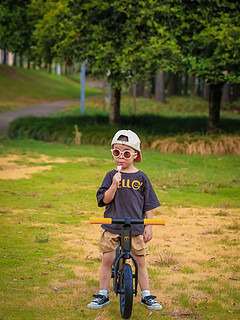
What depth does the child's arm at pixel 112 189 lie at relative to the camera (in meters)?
4.27

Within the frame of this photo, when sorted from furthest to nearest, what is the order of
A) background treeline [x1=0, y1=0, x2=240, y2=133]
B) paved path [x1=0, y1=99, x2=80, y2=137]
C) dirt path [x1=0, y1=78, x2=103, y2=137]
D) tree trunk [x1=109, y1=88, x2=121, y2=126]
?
1. paved path [x1=0, y1=99, x2=80, y2=137]
2. dirt path [x1=0, y1=78, x2=103, y2=137]
3. tree trunk [x1=109, y1=88, x2=121, y2=126]
4. background treeline [x1=0, y1=0, x2=240, y2=133]

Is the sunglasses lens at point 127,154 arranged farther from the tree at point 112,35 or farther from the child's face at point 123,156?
the tree at point 112,35

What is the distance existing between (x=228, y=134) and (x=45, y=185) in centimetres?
827

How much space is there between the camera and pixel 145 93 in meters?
39.1

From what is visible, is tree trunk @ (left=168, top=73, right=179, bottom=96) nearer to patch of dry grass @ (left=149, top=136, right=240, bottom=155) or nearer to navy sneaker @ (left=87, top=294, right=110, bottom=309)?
patch of dry grass @ (left=149, top=136, right=240, bottom=155)

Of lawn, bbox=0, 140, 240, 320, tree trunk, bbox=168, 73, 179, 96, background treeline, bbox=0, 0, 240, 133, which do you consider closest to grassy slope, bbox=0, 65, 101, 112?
tree trunk, bbox=168, 73, 179, 96

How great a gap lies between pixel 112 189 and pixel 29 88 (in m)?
46.2

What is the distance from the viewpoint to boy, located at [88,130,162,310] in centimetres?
453

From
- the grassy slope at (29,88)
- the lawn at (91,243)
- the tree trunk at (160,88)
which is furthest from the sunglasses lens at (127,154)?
the grassy slope at (29,88)

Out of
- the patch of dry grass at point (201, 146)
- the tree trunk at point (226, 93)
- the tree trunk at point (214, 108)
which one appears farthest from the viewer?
the tree trunk at point (226, 93)

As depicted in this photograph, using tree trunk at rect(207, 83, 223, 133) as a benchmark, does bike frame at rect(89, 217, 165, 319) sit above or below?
below

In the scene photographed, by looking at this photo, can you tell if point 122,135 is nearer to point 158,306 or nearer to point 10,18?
point 158,306

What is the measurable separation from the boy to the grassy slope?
108 feet

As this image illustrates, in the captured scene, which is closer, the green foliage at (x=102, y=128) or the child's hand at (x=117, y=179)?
the child's hand at (x=117, y=179)
